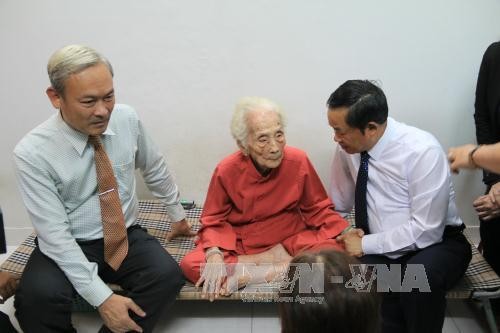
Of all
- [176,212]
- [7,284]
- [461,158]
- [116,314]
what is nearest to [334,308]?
[461,158]

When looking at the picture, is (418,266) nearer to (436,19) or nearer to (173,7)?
(436,19)

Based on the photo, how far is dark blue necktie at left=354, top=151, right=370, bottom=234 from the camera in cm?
225

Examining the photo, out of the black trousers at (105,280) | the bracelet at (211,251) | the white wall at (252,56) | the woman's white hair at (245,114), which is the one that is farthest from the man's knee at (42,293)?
the white wall at (252,56)

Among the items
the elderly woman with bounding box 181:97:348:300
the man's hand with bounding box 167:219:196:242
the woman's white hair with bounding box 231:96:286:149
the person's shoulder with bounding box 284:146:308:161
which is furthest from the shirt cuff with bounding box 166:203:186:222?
the person's shoulder with bounding box 284:146:308:161

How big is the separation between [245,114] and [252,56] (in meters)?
0.57

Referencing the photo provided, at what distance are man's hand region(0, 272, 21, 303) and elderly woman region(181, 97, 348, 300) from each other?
0.80 meters

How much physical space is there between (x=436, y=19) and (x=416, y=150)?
→ 93 centimetres

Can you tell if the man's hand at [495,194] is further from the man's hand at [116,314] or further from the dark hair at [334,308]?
the man's hand at [116,314]

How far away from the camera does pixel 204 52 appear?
2.71 meters

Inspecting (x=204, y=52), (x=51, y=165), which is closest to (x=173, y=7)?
(x=204, y=52)

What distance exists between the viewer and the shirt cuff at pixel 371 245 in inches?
87.0

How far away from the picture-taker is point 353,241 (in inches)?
90.4

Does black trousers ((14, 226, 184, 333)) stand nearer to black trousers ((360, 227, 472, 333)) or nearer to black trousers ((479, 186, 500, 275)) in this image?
black trousers ((360, 227, 472, 333))

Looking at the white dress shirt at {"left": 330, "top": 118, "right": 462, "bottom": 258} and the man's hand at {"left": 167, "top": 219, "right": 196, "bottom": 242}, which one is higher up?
the white dress shirt at {"left": 330, "top": 118, "right": 462, "bottom": 258}
